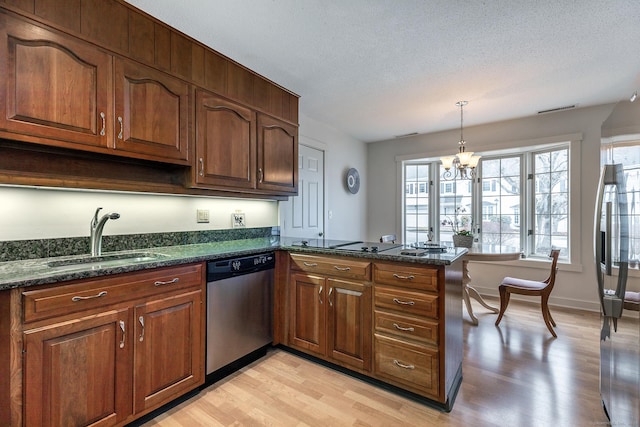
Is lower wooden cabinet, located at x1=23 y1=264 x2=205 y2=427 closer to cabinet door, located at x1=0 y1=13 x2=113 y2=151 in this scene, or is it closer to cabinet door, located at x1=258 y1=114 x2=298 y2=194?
cabinet door, located at x1=0 y1=13 x2=113 y2=151

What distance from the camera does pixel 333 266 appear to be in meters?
2.18

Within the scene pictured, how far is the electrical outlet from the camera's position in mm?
2596

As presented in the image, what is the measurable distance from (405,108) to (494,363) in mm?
2730

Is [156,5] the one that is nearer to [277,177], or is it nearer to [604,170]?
[277,177]

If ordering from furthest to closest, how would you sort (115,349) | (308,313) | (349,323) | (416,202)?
(416,202) → (308,313) → (349,323) → (115,349)

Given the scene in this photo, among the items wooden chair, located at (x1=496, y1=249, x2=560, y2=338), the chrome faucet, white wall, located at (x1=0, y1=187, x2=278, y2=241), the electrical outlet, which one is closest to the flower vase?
wooden chair, located at (x1=496, y1=249, x2=560, y2=338)

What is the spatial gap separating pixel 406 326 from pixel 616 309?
1.02 meters

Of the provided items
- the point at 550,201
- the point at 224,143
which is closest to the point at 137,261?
the point at 224,143

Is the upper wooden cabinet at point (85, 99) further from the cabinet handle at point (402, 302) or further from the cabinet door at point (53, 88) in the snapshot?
the cabinet handle at point (402, 302)

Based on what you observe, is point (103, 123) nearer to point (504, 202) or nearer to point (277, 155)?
point (277, 155)

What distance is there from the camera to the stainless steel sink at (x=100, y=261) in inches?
61.6

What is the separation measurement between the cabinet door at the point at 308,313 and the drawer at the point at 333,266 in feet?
0.25

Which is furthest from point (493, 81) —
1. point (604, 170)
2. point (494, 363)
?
point (494, 363)

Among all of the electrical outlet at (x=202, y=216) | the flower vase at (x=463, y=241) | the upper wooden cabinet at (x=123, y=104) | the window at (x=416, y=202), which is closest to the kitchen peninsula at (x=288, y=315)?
the electrical outlet at (x=202, y=216)
